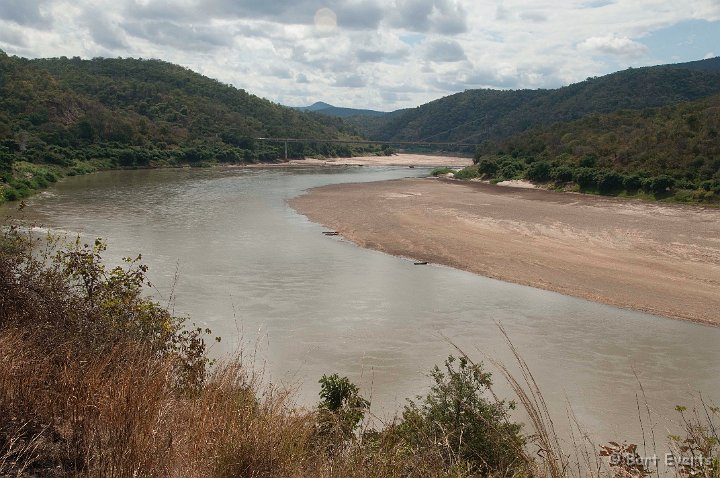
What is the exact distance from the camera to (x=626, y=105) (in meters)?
122

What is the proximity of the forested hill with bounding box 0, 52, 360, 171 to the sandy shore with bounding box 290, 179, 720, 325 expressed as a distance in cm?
3662

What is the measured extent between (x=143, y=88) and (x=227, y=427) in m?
132

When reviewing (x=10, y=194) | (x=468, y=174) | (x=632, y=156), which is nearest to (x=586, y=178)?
(x=632, y=156)

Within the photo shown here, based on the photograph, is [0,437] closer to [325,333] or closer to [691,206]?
[325,333]

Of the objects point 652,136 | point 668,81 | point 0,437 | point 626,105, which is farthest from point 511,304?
point 668,81

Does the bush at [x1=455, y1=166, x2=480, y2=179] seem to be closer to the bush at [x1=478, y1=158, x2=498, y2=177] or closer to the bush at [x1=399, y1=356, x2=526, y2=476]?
the bush at [x1=478, y1=158, x2=498, y2=177]

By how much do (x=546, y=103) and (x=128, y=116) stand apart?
101308 mm

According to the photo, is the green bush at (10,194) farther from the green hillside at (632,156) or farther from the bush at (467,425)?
the green hillside at (632,156)

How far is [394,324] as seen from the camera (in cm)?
1720

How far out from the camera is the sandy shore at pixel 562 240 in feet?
70.7

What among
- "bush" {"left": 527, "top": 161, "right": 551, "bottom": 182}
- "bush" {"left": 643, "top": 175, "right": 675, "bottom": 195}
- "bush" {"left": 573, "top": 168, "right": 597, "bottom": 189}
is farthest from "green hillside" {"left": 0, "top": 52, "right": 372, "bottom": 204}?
"bush" {"left": 643, "top": 175, "right": 675, "bottom": 195}

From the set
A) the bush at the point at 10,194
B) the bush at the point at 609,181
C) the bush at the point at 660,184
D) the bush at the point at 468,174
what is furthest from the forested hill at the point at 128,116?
the bush at the point at 660,184

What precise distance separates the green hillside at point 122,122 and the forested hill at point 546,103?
4050 cm

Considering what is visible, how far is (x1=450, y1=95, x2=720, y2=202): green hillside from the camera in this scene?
1876 inches
